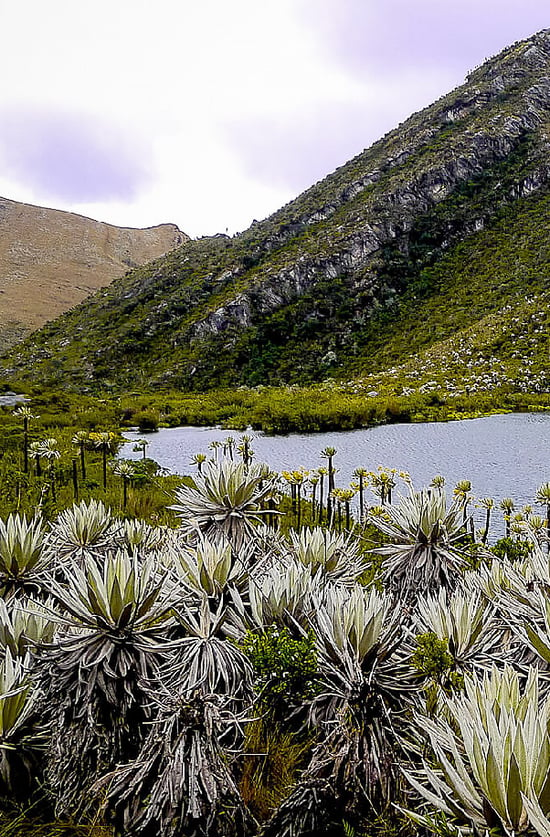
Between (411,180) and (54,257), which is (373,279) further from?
(54,257)

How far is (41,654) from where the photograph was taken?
5.74 ft

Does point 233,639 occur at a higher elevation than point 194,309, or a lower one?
lower

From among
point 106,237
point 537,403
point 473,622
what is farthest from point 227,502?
point 106,237

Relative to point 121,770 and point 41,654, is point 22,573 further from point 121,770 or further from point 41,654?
point 121,770

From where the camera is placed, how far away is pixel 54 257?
3551 inches

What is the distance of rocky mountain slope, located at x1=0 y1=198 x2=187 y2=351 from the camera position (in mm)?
72312

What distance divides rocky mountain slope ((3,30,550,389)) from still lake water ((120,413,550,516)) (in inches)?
416

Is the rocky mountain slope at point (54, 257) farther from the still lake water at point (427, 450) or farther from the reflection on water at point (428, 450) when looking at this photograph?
the still lake water at point (427, 450)

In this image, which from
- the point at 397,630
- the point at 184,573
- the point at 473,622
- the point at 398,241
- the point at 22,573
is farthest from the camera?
the point at 398,241

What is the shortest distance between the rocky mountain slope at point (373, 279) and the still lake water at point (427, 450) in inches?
416

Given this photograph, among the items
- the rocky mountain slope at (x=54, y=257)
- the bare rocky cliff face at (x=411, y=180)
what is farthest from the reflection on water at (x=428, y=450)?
the rocky mountain slope at (x=54, y=257)

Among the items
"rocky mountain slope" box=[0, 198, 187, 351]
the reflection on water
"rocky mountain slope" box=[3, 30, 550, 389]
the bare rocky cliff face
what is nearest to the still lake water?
the reflection on water

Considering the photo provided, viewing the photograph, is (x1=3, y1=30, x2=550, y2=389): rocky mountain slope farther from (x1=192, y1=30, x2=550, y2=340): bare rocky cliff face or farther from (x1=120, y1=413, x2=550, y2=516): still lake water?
(x1=120, y1=413, x2=550, y2=516): still lake water

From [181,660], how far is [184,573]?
1.09 feet
